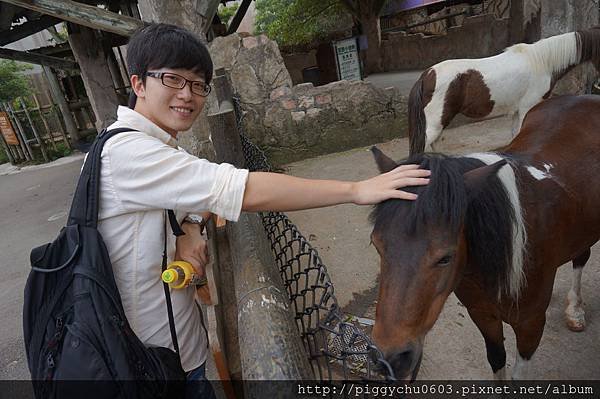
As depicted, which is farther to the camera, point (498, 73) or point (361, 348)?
point (498, 73)

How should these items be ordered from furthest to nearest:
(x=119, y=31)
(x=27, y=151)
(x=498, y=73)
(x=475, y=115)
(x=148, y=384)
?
(x=27, y=151) → (x=475, y=115) → (x=498, y=73) → (x=119, y=31) → (x=148, y=384)

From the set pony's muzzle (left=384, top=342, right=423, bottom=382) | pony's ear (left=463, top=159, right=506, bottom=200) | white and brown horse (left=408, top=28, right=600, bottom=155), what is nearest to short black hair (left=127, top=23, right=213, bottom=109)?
pony's ear (left=463, top=159, right=506, bottom=200)

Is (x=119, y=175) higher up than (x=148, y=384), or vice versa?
(x=119, y=175)

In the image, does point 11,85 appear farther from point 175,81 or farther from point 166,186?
point 166,186

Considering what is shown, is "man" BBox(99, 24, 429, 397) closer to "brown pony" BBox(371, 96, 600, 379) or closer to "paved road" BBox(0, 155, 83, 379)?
"brown pony" BBox(371, 96, 600, 379)

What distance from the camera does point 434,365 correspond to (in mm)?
2057

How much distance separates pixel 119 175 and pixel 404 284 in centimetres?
84

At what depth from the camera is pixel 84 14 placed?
383 cm

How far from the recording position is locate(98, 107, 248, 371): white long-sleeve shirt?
907 mm

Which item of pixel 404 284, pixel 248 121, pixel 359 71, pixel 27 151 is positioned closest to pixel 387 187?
pixel 404 284

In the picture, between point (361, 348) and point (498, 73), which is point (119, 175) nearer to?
point (361, 348)

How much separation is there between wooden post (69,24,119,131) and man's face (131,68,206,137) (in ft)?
19.8

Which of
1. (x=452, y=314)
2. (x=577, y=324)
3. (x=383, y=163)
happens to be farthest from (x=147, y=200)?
(x=577, y=324)

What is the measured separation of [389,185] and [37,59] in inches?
384
